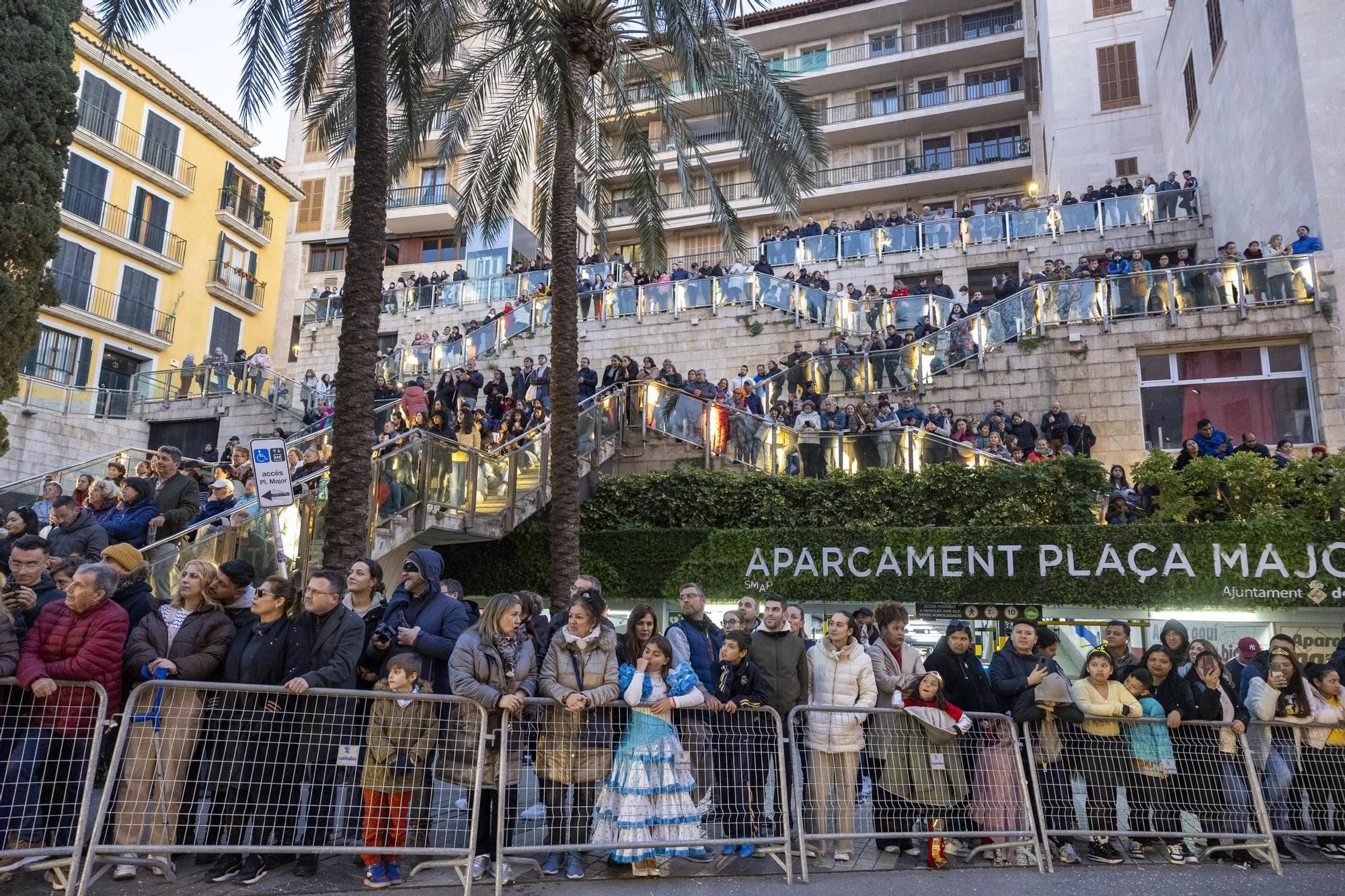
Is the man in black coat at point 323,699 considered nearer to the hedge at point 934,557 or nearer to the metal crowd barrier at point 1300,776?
the metal crowd barrier at point 1300,776

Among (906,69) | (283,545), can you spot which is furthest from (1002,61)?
(283,545)

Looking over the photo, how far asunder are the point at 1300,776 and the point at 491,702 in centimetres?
612

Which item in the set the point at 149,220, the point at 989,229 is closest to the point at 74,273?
the point at 149,220

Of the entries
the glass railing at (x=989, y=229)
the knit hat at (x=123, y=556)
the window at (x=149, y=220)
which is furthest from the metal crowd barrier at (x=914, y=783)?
the window at (x=149, y=220)

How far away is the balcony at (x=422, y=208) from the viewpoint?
39.3m

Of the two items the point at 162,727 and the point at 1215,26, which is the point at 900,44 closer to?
the point at 1215,26

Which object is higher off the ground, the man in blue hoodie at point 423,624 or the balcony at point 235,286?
the balcony at point 235,286

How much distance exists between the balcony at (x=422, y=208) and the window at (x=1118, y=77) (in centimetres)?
2476

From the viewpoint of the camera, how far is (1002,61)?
37.6 m

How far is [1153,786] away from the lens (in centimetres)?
664

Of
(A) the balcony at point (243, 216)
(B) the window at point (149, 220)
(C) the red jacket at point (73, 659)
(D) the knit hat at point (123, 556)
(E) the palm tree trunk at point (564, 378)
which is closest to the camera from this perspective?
(C) the red jacket at point (73, 659)

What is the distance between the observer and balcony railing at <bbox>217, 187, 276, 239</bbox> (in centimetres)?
3538

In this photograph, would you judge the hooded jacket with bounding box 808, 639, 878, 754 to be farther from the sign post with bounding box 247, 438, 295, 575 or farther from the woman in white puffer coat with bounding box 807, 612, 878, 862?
the sign post with bounding box 247, 438, 295, 575

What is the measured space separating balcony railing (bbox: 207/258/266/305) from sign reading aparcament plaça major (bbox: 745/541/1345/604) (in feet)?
95.0
